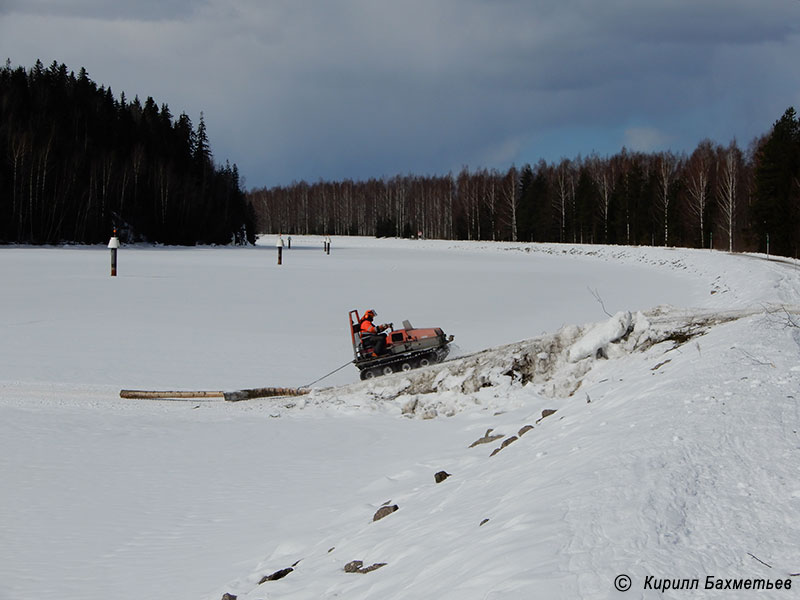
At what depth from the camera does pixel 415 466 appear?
747 cm

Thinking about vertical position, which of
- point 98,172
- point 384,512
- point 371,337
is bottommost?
point 384,512

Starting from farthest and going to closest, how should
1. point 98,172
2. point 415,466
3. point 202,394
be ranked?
point 98,172 < point 202,394 < point 415,466

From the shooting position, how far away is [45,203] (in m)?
63.5

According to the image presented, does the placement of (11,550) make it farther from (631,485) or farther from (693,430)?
(693,430)

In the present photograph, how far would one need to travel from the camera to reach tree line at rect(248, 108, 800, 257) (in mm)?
45219

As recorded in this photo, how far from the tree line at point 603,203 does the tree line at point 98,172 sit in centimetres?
3353

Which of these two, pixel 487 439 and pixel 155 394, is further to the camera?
pixel 155 394

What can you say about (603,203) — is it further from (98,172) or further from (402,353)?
(402,353)

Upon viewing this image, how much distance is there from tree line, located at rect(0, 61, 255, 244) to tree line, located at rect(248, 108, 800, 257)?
33.5 meters

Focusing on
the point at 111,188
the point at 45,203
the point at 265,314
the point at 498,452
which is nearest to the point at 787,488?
the point at 498,452

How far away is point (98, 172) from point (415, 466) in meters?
75.3

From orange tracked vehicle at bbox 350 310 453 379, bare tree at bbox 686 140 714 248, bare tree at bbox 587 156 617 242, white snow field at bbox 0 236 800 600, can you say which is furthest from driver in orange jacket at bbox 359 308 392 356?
bare tree at bbox 587 156 617 242

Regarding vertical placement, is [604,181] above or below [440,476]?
above

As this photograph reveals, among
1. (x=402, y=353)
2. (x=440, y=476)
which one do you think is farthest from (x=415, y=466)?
(x=402, y=353)
